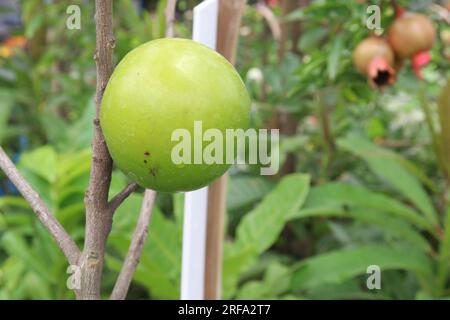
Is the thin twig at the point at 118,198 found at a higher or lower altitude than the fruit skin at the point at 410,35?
lower

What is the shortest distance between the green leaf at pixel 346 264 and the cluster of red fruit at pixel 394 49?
0.26 meters

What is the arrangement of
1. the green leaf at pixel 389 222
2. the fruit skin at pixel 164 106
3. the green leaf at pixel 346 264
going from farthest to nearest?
the green leaf at pixel 389 222 → the green leaf at pixel 346 264 → the fruit skin at pixel 164 106

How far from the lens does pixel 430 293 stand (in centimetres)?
92

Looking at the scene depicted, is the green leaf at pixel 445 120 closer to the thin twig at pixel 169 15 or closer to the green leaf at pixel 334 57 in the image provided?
the green leaf at pixel 334 57

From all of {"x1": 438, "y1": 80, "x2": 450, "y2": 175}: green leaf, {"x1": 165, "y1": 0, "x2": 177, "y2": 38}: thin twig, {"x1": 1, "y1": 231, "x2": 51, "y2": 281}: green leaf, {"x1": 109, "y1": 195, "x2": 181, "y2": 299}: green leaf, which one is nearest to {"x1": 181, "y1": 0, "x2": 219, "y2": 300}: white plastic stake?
{"x1": 165, "y1": 0, "x2": 177, "y2": 38}: thin twig

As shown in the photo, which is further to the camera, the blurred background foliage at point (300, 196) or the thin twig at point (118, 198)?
the blurred background foliage at point (300, 196)

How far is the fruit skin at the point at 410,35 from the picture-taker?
94cm

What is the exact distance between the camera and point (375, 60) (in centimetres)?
89

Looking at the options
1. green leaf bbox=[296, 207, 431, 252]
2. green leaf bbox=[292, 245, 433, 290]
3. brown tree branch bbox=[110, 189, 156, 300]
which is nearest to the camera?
brown tree branch bbox=[110, 189, 156, 300]

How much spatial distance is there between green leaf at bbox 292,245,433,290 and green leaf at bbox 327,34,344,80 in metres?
0.26

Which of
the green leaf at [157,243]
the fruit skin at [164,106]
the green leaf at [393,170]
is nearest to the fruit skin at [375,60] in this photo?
the green leaf at [393,170]

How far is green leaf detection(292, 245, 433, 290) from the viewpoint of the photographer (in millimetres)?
850

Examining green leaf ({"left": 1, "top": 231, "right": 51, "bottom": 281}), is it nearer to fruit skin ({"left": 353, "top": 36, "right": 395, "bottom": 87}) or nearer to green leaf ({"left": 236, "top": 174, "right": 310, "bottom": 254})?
green leaf ({"left": 236, "top": 174, "right": 310, "bottom": 254})
